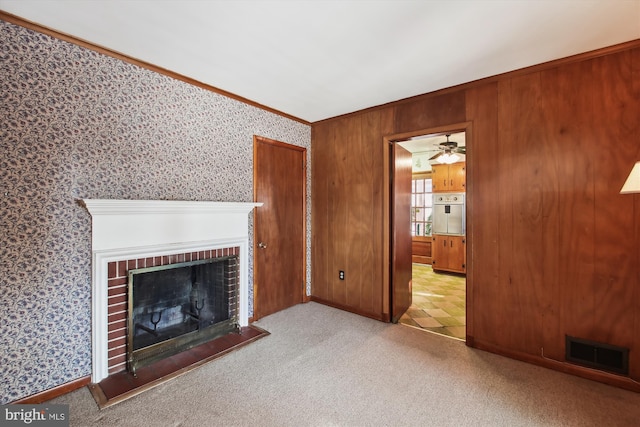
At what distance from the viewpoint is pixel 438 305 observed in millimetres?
3871

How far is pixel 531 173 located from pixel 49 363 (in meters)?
4.05

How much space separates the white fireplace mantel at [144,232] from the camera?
81.1 inches

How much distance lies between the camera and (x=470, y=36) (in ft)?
6.46

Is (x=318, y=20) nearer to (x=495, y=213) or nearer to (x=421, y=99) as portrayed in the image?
(x=421, y=99)

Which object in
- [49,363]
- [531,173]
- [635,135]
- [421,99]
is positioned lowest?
[49,363]

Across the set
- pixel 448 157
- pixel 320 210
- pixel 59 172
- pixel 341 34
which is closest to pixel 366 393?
pixel 320 210

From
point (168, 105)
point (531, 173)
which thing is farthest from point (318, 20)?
point (531, 173)

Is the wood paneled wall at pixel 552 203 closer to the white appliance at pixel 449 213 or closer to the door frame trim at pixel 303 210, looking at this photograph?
the door frame trim at pixel 303 210

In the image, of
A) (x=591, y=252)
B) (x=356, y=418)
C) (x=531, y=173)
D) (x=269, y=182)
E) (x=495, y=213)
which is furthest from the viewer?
(x=269, y=182)

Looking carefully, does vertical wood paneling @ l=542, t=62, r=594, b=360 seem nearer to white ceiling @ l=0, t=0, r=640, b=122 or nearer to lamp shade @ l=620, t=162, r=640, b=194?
white ceiling @ l=0, t=0, r=640, b=122

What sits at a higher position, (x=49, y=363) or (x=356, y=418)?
(x=49, y=363)

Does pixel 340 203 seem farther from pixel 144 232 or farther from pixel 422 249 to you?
pixel 422 249

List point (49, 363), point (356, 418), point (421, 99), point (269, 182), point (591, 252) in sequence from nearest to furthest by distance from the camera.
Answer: point (356, 418), point (49, 363), point (591, 252), point (421, 99), point (269, 182)

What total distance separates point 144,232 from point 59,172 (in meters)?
0.69
